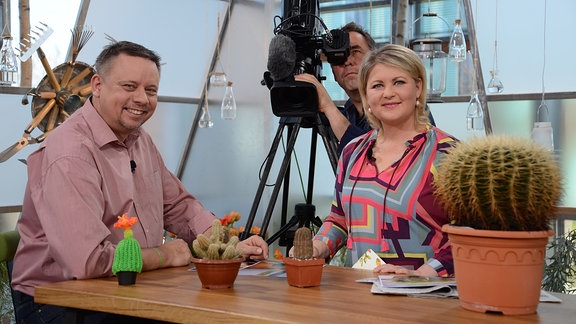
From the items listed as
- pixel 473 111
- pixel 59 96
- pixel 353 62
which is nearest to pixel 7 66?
pixel 59 96

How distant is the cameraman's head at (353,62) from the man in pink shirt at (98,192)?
951mm

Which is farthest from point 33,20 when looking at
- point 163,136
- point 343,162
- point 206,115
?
point 343,162

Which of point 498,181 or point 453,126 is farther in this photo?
point 453,126

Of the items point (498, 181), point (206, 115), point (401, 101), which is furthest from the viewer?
point (206, 115)

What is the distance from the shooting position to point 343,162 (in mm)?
2578

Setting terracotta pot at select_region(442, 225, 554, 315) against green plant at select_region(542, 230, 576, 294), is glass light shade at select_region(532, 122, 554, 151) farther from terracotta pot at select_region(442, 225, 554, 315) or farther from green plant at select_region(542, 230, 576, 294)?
terracotta pot at select_region(442, 225, 554, 315)

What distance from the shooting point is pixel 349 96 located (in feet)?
10.8

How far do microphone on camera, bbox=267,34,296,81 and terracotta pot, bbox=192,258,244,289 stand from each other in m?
1.36

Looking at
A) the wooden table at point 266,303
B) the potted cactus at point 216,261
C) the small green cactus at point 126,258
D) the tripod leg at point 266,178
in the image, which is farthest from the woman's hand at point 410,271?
the tripod leg at point 266,178

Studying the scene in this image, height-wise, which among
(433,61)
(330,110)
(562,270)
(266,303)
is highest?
(433,61)

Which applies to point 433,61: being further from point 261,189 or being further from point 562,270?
point 261,189

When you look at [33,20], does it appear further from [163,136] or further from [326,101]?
[326,101]

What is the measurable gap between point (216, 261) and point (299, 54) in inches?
61.6

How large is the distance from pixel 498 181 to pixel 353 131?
146 centimetres
